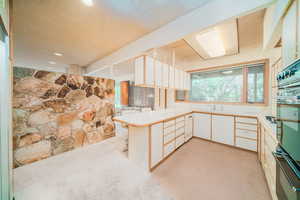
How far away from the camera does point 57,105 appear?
226cm

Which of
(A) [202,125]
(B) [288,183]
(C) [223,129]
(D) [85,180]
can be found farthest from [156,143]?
(C) [223,129]

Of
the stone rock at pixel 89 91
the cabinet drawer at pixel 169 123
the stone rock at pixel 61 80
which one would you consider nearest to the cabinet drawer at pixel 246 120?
the cabinet drawer at pixel 169 123

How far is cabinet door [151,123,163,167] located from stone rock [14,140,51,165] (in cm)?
219

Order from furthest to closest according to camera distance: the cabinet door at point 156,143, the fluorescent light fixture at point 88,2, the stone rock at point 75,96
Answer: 1. the stone rock at point 75,96
2. the cabinet door at point 156,143
3. the fluorescent light fixture at point 88,2

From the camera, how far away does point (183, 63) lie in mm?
3771

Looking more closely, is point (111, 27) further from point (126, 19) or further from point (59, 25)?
point (59, 25)

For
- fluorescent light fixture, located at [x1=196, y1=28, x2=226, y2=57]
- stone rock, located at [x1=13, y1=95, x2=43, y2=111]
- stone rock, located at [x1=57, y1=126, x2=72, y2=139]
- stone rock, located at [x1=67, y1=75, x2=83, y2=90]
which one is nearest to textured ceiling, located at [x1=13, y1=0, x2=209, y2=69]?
fluorescent light fixture, located at [x1=196, y1=28, x2=226, y2=57]

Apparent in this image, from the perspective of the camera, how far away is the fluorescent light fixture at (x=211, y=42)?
187 cm

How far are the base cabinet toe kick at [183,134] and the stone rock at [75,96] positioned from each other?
5.12 feet

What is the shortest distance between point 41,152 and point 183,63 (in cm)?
448

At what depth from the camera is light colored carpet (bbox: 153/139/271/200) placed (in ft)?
4.47

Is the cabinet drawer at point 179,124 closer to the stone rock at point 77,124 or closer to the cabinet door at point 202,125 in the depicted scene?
the cabinet door at point 202,125

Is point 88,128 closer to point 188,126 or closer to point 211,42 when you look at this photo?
point 188,126

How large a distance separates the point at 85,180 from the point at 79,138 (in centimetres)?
127
